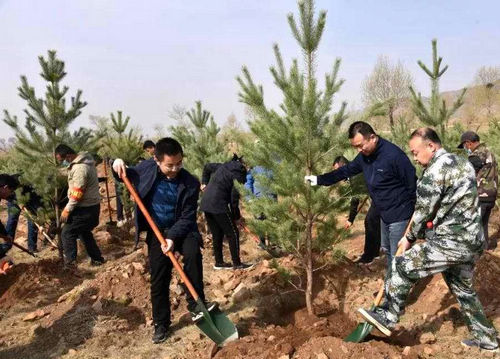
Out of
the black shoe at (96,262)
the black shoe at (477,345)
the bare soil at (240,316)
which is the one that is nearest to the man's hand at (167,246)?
the bare soil at (240,316)

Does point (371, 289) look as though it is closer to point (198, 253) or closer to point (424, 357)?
point (424, 357)

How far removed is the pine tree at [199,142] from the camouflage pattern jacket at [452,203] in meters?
4.75

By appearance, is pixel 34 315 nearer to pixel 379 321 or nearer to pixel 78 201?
pixel 78 201

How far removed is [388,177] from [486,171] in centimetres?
252

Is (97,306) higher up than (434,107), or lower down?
lower down

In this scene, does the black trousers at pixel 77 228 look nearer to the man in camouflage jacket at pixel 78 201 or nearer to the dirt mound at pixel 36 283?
the man in camouflage jacket at pixel 78 201

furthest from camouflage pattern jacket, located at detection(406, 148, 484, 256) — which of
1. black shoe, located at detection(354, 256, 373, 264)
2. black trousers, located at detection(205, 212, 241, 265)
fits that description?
black trousers, located at detection(205, 212, 241, 265)

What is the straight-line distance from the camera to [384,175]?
3498 millimetres

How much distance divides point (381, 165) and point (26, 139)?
5632 mm

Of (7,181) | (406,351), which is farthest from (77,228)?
(406,351)

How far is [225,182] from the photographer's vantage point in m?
5.31

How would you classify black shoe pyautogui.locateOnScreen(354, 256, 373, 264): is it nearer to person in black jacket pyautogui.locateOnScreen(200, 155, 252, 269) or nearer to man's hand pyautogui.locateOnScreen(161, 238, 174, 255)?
person in black jacket pyautogui.locateOnScreen(200, 155, 252, 269)

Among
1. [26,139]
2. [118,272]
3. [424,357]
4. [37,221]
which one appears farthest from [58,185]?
[424,357]

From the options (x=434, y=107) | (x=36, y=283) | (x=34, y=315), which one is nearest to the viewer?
(x=34, y=315)
